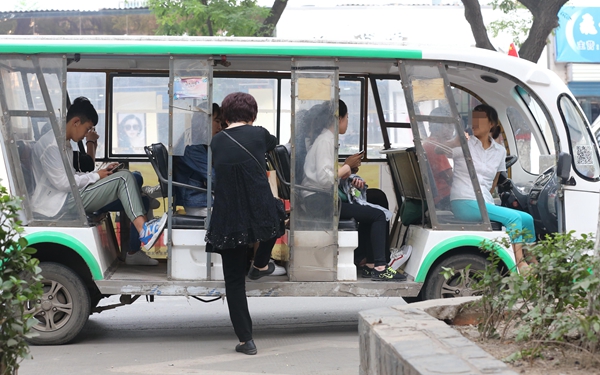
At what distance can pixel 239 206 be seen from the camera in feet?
19.5

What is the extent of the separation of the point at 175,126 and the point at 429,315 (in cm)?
288

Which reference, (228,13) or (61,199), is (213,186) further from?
(228,13)

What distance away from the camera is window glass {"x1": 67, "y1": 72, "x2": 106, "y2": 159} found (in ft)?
26.1

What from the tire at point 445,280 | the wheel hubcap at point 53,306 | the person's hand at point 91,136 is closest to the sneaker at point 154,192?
the person's hand at point 91,136

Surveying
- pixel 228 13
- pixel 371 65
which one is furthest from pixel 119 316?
pixel 228 13

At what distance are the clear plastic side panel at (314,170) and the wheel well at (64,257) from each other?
66.3 inches

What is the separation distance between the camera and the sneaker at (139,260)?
7391mm

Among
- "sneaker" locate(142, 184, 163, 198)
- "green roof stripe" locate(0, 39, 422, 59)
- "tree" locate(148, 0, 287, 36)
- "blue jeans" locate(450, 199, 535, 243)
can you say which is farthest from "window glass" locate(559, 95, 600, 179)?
"tree" locate(148, 0, 287, 36)

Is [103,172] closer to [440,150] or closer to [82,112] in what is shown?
[82,112]

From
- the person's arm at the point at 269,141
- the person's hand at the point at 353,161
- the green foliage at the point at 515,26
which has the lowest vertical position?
the person's hand at the point at 353,161

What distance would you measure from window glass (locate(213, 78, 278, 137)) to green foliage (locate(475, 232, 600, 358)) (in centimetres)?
415

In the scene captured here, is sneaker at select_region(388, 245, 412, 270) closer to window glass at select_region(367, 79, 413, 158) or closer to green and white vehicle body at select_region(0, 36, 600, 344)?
green and white vehicle body at select_region(0, 36, 600, 344)

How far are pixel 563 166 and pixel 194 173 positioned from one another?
3.02m

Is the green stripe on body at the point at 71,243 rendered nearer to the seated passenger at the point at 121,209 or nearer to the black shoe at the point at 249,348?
the seated passenger at the point at 121,209
